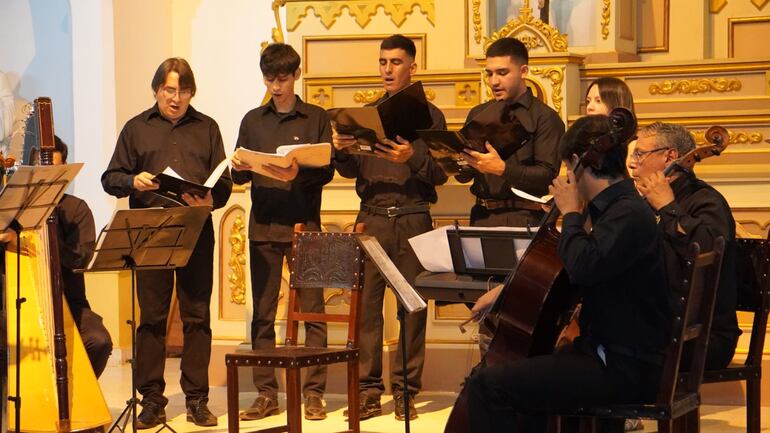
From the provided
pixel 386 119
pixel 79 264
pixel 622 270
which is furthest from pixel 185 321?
pixel 622 270

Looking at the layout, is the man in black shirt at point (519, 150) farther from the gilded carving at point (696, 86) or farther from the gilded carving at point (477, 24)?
the gilded carving at point (477, 24)

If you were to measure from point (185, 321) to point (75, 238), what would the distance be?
2.29 feet

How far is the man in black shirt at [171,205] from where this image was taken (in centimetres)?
586

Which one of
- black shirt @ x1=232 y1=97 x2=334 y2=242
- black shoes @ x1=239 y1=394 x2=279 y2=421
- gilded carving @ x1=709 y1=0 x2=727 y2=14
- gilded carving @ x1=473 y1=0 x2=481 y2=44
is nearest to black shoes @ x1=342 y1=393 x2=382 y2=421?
black shoes @ x1=239 y1=394 x2=279 y2=421

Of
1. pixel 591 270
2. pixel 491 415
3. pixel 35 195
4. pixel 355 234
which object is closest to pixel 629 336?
pixel 591 270

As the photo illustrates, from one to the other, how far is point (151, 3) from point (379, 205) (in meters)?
3.74

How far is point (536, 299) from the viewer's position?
382 cm

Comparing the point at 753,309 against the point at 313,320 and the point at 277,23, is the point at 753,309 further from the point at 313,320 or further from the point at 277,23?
the point at 277,23

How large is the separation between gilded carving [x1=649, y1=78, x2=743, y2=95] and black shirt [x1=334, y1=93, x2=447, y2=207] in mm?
1748

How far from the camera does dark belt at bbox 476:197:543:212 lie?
5.49 metres

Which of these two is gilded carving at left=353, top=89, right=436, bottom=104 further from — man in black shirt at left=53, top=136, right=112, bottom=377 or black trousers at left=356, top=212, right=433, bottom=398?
man in black shirt at left=53, top=136, right=112, bottom=377

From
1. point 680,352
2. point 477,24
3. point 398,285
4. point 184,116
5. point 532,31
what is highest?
point 477,24

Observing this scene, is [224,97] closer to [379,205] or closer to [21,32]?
[21,32]

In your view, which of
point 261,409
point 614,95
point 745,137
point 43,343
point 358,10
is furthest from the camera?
point 358,10
